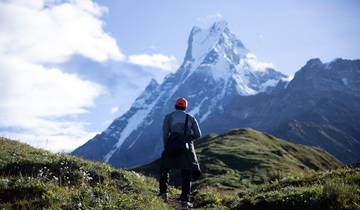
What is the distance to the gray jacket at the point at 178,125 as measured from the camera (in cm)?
1770

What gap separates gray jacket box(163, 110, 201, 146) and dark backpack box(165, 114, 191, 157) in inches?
5.8

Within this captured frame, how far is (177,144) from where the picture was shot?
1744 cm

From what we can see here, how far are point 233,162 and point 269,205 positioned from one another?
5450 cm

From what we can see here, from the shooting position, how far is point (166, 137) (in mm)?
17859

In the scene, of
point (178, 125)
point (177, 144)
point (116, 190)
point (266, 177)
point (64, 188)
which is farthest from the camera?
point (266, 177)

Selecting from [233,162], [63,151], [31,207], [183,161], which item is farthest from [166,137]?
[233,162]

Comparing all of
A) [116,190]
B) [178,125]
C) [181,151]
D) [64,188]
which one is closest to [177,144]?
[181,151]

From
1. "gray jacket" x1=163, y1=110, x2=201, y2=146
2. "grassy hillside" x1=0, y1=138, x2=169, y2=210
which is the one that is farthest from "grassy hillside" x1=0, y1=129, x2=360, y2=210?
"gray jacket" x1=163, y1=110, x2=201, y2=146

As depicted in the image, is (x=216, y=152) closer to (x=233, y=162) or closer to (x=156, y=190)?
(x=233, y=162)

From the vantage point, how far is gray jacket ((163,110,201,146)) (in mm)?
17703

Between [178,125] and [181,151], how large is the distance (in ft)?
2.83

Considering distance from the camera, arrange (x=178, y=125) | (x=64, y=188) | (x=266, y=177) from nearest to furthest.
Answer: (x=64, y=188) < (x=178, y=125) < (x=266, y=177)

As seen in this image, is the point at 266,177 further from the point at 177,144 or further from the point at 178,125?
the point at 177,144

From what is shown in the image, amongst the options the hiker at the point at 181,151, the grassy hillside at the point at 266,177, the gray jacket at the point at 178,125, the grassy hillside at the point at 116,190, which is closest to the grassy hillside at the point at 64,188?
the grassy hillside at the point at 116,190
